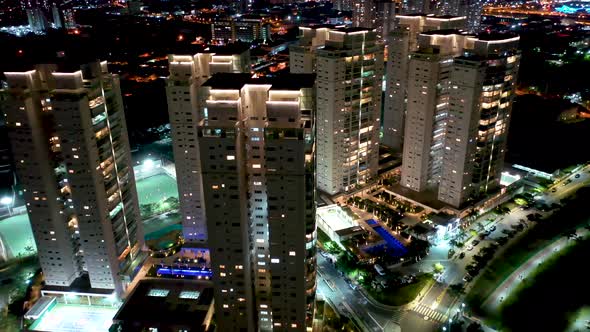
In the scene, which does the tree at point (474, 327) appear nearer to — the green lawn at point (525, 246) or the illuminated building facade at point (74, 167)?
the green lawn at point (525, 246)

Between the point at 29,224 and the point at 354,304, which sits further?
the point at 29,224

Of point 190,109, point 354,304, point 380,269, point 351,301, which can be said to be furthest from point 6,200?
point 380,269

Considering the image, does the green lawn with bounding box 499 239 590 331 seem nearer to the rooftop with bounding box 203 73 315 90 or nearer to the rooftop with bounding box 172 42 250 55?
the rooftop with bounding box 203 73 315 90

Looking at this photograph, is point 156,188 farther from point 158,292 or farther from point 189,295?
point 189,295

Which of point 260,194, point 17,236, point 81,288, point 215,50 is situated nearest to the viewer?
point 260,194

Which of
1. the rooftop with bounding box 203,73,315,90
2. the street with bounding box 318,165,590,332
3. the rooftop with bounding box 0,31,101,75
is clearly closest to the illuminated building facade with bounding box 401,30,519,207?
the street with bounding box 318,165,590,332

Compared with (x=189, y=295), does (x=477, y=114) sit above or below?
above

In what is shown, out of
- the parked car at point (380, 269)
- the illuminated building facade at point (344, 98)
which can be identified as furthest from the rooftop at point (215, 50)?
the parked car at point (380, 269)
